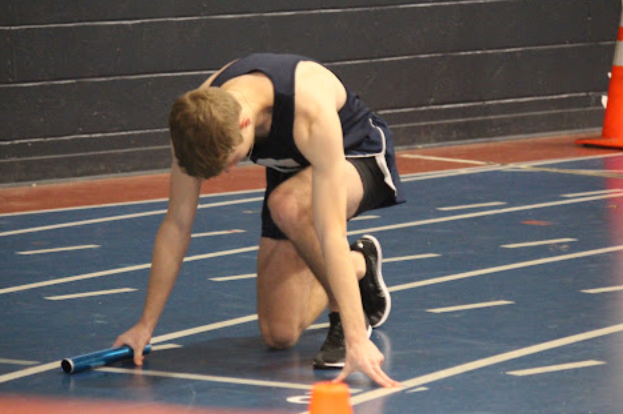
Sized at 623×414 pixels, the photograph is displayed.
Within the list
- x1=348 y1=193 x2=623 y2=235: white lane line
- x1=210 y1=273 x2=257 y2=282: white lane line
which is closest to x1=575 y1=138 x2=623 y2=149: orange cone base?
x1=348 y1=193 x2=623 y2=235: white lane line

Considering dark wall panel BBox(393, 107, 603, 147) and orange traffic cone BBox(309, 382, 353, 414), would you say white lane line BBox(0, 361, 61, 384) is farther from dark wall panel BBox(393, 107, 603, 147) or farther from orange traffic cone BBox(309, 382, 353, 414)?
dark wall panel BBox(393, 107, 603, 147)

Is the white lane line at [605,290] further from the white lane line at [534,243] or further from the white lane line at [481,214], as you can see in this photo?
the white lane line at [481,214]

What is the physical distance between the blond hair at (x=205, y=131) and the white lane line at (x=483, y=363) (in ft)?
2.87

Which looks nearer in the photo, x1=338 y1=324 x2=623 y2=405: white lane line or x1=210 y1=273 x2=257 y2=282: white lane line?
x1=338 y1=324 x2=623 y2=405: white lane line

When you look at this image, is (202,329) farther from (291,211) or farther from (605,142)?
(605,142)

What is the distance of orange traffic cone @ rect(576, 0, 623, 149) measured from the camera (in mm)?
10648

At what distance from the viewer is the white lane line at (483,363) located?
169 inches

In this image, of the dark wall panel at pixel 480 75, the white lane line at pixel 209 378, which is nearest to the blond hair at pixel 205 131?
the white lane line at pixel 209 378

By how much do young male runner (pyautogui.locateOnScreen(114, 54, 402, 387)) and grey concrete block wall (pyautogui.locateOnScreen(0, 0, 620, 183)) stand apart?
15.1 feet

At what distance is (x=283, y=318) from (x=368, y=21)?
20.0 feet

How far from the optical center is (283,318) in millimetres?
4930

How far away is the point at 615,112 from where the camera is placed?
35.4ft

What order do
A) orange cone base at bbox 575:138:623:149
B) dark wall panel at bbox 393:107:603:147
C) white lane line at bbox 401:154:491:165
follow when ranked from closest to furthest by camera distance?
white lane line at bbox 401:154:491:165, orange cone base at bbox 575:138:623:149, dark wall panel at bbox 393:107:603:147

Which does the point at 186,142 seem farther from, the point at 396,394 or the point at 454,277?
the point at 454,277
